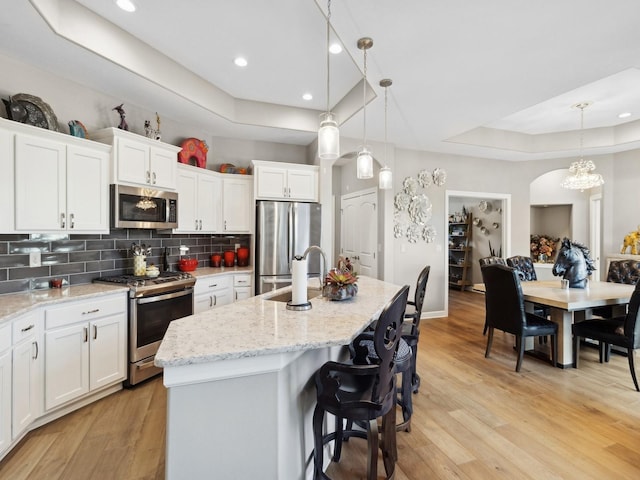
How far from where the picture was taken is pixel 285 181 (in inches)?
169

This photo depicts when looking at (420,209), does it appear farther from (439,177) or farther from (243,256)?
(243,256)

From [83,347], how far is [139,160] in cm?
170

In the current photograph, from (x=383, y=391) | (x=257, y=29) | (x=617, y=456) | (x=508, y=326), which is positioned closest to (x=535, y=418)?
(x=617, y=456)

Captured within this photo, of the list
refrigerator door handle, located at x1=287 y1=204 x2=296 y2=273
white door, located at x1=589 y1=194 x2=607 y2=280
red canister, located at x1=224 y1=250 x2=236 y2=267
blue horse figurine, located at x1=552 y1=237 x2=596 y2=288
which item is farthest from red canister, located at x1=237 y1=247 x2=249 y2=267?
white door, located at x1=589 y1=194 x2=607 y2=280

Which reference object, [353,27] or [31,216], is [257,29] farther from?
[31,216]

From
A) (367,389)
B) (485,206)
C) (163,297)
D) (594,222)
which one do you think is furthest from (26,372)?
(594,222)

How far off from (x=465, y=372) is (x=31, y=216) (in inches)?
156

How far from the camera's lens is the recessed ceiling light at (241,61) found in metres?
3.08

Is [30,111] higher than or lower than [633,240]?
higher

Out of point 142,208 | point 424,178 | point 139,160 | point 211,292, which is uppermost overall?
point 424,178

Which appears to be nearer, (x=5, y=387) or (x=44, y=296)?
(x=5, y=387)

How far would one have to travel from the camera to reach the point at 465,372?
127 inches

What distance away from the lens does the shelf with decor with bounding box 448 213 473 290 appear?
7.84 m

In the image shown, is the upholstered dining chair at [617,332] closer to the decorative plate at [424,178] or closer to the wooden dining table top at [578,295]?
the wooden dining table top at [578,295]
